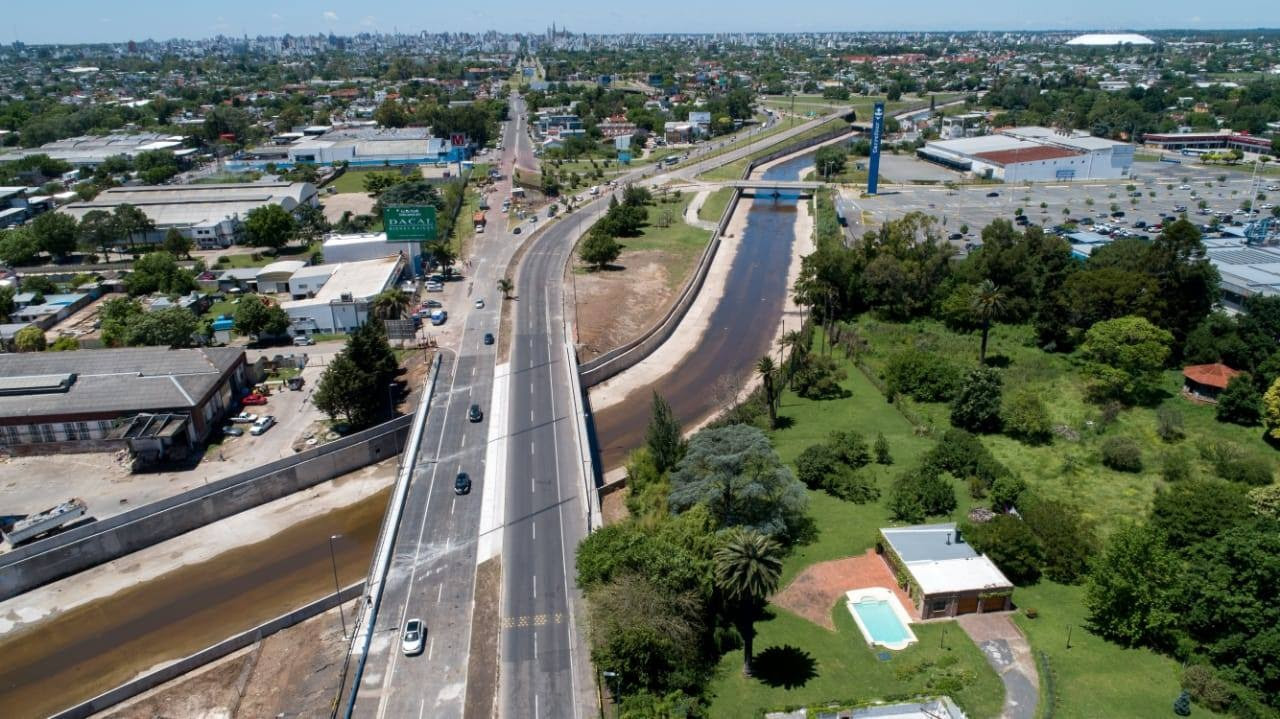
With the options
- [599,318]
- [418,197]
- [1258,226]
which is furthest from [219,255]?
[1258,226]

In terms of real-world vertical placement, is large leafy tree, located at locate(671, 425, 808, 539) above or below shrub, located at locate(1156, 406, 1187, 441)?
above

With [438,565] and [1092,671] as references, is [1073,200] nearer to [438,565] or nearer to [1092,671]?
[1092,671]

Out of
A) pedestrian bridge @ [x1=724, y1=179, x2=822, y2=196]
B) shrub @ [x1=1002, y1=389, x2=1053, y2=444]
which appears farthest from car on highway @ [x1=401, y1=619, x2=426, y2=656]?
pedestrian bridge @ [x1=724, y1=179, x2=822, y2=196]

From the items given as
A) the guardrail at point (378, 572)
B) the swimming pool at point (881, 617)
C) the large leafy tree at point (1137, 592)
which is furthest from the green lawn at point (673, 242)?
the large leafy tree at point (1137, 592)

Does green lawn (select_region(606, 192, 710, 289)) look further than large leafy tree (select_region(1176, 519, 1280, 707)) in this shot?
Yes

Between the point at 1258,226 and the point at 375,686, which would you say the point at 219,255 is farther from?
the point at 1258,226

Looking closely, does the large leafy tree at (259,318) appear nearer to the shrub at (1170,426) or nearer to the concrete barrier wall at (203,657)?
the concrete barrier wall at (203,657)

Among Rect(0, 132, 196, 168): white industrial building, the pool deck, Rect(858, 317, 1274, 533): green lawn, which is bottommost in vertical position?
the pool deck

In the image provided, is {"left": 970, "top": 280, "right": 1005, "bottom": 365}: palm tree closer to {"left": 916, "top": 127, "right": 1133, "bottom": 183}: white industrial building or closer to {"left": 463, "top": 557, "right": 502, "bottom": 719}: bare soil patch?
{"left": 463, "top": 557, "right": 502, "bottom": 719}: bare soil patch
